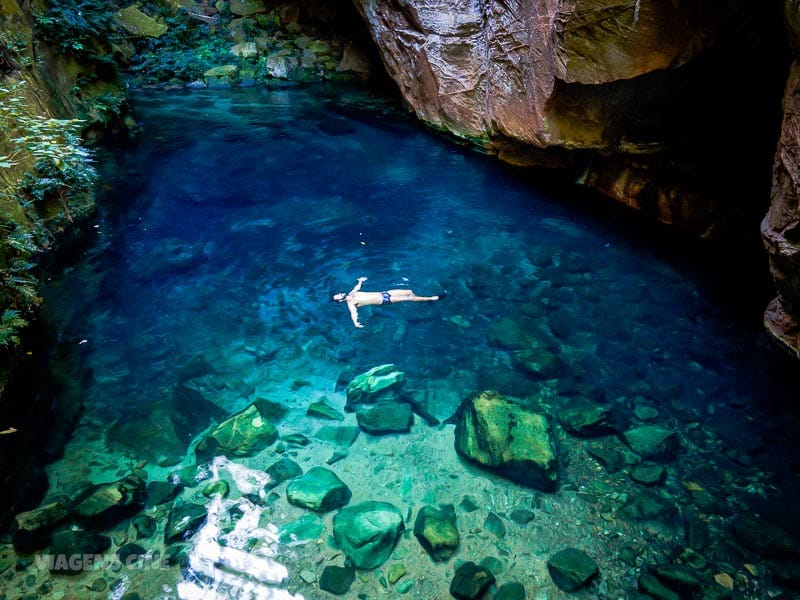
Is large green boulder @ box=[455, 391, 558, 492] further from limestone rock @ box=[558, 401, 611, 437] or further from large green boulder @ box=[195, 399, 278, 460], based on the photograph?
large green boulder @ box=[195, 399, 278, 460]

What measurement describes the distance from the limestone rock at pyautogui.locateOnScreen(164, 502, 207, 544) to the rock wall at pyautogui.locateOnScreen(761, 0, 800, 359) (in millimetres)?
4536

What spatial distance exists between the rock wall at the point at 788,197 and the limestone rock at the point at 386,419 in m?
3.08

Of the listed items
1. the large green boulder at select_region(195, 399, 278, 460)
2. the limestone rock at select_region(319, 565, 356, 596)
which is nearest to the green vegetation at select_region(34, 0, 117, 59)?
the large green boulder at select_region(195, 399, 278, 460)

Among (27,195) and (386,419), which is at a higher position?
(27,195)

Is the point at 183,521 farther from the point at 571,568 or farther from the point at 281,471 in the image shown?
the point at 571,568

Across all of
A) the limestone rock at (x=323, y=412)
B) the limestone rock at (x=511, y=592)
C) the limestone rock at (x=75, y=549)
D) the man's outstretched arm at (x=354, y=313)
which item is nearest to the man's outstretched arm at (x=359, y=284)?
the man's outstretched arm at (x=354, y=313)

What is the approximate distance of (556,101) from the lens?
6.60 metres

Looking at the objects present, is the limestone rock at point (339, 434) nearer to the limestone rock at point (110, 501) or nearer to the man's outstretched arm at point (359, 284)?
the limestone rock at point (110, 501)

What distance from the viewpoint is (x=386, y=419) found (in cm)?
385

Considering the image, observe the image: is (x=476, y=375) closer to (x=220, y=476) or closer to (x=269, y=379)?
(x=269, y=379)

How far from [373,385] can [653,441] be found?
224 centimetres

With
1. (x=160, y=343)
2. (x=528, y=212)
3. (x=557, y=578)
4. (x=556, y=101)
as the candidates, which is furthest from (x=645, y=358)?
(x=160, y=343)

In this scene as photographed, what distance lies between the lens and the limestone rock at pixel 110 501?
308cm

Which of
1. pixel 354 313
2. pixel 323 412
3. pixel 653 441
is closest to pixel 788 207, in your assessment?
pixel 653 441
